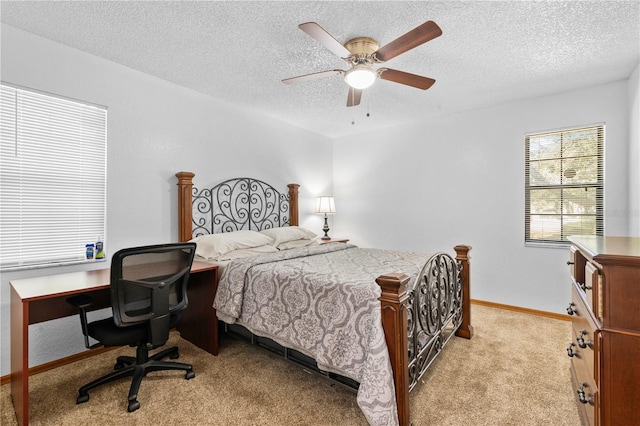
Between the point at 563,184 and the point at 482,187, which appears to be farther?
the point at 482,187

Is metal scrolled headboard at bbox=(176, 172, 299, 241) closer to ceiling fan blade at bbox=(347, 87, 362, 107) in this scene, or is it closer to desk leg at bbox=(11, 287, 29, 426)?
desk leg at bbox=(11, 287, 29, 426)

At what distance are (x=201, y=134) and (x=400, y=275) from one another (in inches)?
109

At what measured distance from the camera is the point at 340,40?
225 centimetres

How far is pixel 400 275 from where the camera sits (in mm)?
1548

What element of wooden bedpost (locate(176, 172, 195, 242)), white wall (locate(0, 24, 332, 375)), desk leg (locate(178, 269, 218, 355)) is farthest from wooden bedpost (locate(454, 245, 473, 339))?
wooden bedpost (locate(176, 172, 195, 242))

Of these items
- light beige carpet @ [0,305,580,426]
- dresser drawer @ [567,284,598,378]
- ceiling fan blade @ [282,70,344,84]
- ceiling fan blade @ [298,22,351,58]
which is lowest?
light beige carpet @ [0,305,580,426]

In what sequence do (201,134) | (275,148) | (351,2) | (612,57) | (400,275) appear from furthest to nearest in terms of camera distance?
(275,148)
(201,134)
(612,57)
(351,2)
(400,275)

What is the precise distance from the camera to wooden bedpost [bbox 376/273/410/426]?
1516 mm

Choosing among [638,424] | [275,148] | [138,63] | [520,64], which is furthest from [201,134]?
[638,424]

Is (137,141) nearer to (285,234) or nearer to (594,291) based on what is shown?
(285,234)

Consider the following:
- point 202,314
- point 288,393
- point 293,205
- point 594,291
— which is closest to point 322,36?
point 594,291

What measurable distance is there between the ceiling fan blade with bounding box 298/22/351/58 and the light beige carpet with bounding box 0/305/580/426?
7.34ft

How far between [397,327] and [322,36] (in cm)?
→ 171

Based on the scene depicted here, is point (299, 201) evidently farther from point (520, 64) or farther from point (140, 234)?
point (520, 64)
